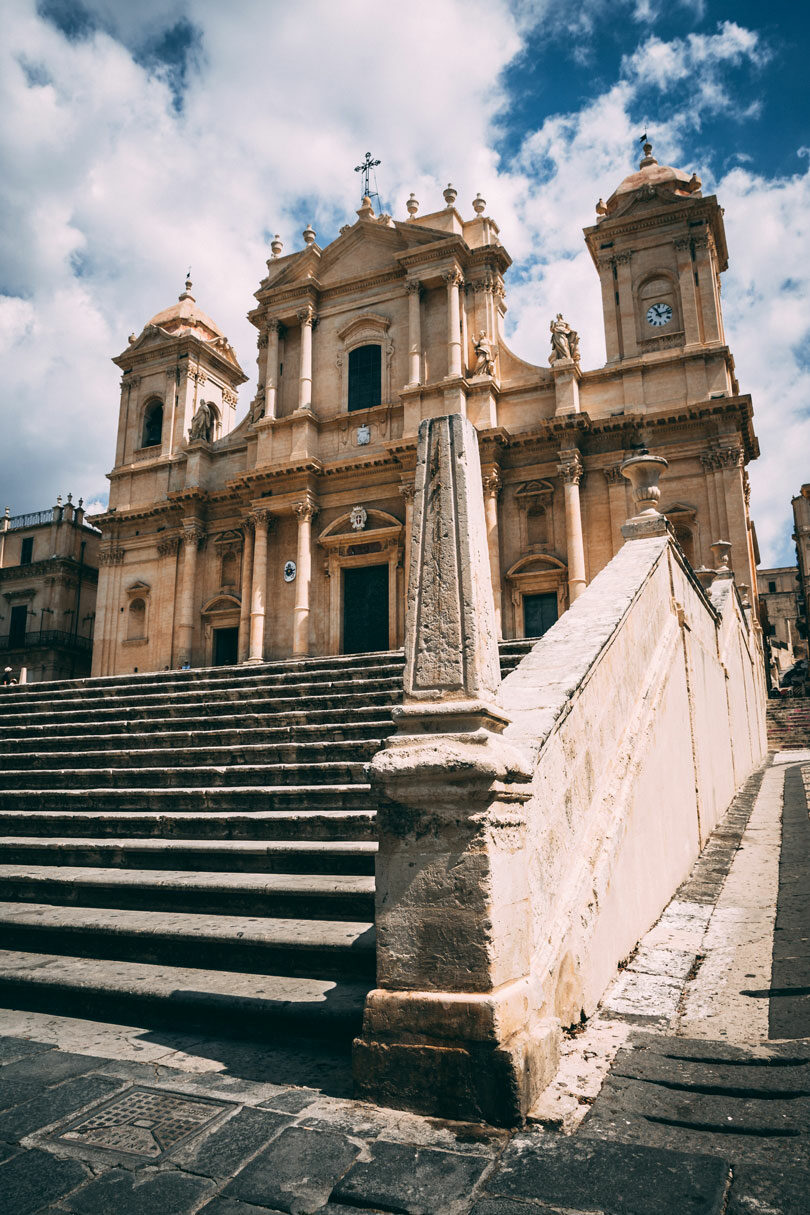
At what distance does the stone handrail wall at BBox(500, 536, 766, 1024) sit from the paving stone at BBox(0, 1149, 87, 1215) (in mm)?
1499

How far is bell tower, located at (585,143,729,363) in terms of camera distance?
19.6 m

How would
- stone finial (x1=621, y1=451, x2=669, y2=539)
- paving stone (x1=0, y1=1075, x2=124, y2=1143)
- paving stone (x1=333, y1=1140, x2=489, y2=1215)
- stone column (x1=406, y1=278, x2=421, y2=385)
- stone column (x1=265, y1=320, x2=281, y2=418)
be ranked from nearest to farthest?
paving stone (x1=333, y1=1140, x2=489, y2=1215)
paving stone (x1=0, y1=1075, x2=124, y2=1143)
stone finial (x1=621, y1=451, x2=669, y2=539)
stone column (x1=406, y1=278, x2=421, y2=385)
stone column (x1=265, y1=320, x2=281, y2=418)

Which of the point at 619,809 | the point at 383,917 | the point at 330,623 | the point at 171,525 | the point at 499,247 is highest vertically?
the point at 499,247

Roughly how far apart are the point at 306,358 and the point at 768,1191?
22.6 metres

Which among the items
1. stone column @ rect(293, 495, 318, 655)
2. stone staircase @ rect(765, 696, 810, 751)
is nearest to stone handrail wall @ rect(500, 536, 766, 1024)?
stone staircase @ rect(765, 696, 810, 751)

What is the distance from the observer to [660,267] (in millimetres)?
20281

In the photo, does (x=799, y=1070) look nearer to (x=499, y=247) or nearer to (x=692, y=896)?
(x=692, y=896)

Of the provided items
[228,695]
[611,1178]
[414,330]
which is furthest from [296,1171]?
[414,330]

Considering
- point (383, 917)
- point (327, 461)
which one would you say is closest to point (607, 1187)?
point (383, 917)

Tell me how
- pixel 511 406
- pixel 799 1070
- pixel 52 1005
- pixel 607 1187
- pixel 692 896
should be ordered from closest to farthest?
pixel 607 1187 → pixel 799 1070 → pixel 52 1005 → pixel 692 896 → pixel 511 406

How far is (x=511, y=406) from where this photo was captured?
67.8 feet

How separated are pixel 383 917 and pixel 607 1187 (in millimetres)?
999

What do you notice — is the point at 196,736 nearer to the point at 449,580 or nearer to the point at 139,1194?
the point at 449,580

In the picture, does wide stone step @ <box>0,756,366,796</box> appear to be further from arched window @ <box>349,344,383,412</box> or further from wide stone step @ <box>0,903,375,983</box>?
arched window @ <box>349,344,383,412</box>
